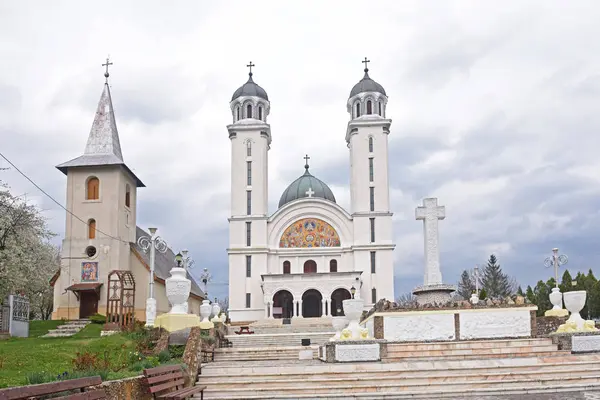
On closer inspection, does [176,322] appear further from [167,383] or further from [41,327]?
[41,327]

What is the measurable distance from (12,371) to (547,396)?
971 centimetres

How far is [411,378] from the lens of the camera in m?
13.4

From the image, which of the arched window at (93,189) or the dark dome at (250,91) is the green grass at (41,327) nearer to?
the arched window at (93,189)

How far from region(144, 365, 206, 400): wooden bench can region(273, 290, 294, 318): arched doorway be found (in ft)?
110

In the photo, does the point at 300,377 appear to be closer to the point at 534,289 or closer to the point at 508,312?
the point at 508,312

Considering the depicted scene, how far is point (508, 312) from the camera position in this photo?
743 inches

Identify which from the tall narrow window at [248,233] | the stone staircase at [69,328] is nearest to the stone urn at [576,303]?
the stone staircase at [69,328]

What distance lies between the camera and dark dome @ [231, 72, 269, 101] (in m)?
49.4

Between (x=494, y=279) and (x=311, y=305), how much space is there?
35630 mm

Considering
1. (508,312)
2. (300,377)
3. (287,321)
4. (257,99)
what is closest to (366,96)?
(257,99)

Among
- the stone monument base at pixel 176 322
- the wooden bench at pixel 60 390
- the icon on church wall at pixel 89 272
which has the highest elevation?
the icon on church wall at pixel 89 272

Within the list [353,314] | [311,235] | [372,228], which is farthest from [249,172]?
[353,314]

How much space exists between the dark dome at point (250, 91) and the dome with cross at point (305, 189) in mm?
7353

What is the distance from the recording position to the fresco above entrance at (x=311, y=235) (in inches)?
1855
